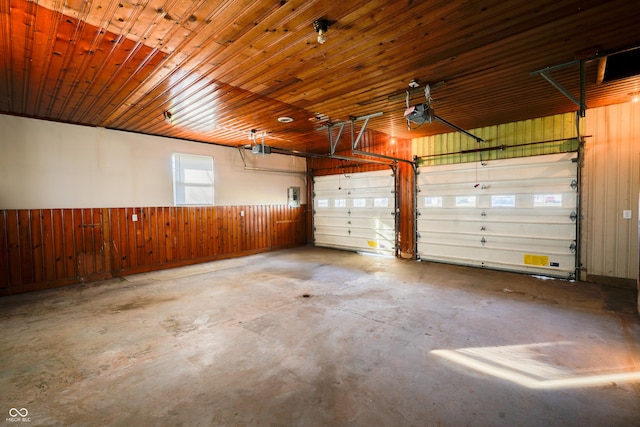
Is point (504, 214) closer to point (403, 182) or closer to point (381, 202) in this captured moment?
point (403, 182)

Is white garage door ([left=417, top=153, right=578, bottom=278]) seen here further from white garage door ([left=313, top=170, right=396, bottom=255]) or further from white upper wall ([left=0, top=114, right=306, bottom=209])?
white upper wall ([left=0, top=114, right=306, bottom=209])

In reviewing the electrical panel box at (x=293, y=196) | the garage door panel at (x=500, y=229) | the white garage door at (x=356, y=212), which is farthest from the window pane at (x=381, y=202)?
the electrical panel box at (x=293, y=196)

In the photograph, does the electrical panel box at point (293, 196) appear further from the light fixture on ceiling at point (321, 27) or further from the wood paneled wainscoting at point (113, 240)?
the light fixture on ceiling at point (321, 27)

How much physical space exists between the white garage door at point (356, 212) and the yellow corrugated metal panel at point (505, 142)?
1322 millimetres

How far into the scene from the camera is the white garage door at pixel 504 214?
17.8 ft

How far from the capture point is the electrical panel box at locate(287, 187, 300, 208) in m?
9.59

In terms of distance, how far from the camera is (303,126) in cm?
595

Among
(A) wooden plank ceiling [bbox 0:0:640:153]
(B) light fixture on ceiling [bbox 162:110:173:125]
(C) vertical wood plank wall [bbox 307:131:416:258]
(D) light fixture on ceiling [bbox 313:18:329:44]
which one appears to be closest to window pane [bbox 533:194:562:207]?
(A) wooden plank ceiling [bbox 0:0:640:153]

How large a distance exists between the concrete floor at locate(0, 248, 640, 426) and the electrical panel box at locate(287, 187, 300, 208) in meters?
4.93

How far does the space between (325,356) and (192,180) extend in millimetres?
6024

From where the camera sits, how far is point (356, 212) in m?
8.80

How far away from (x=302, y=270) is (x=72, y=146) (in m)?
5.27

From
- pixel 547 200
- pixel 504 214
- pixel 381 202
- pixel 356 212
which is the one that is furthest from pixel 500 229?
pixel 356 212

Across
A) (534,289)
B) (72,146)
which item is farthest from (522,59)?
(72,146)
